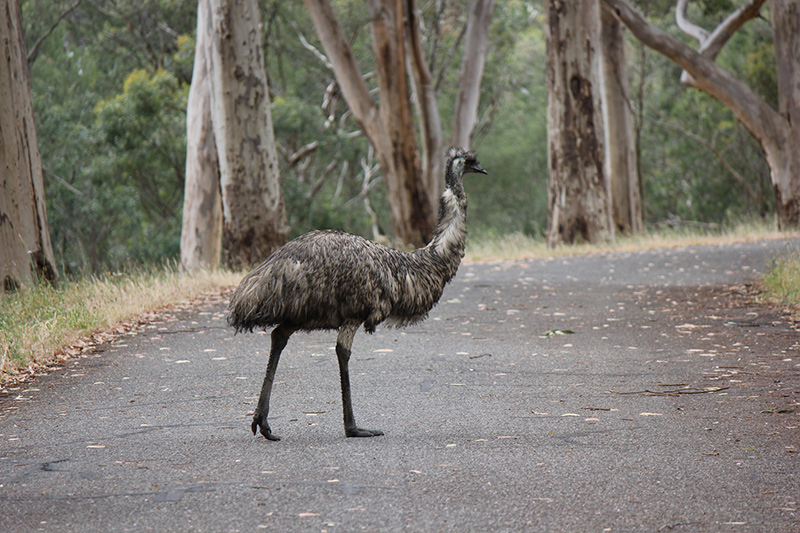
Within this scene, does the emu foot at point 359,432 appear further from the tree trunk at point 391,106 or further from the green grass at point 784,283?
the tree trunk at point 391,106

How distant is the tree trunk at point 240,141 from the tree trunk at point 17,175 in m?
3.53

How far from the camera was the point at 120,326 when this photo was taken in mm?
9320

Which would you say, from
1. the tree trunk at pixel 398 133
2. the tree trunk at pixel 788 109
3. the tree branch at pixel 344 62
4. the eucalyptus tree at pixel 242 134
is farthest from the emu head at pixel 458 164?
the tree trunk at pixel 788 109

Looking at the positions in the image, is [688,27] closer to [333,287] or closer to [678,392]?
[678,392]

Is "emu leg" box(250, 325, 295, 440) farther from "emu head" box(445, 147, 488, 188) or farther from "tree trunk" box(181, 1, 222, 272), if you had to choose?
"tree trunk" box(181, 1, 222, 272)

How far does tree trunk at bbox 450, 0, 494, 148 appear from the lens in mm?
23062

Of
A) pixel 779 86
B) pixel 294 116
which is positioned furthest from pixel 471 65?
pixel 779 86

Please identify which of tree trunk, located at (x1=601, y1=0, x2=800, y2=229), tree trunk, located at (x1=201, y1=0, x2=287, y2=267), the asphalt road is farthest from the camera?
tree trunk, located at (x1=601, y1=0, x2=800, y2=229)

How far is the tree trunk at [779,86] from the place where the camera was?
725 inches

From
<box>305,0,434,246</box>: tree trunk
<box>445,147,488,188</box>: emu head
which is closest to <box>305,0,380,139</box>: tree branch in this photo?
<box>305,0,434,246</box>: tree trunk

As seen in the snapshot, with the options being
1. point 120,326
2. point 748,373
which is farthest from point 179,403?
point 748,373

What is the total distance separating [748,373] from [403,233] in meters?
12.9

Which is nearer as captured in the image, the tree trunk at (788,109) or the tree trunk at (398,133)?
the tree trunk at (788,109)

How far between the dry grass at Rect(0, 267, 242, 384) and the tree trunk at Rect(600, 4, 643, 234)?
13078 millimetres
